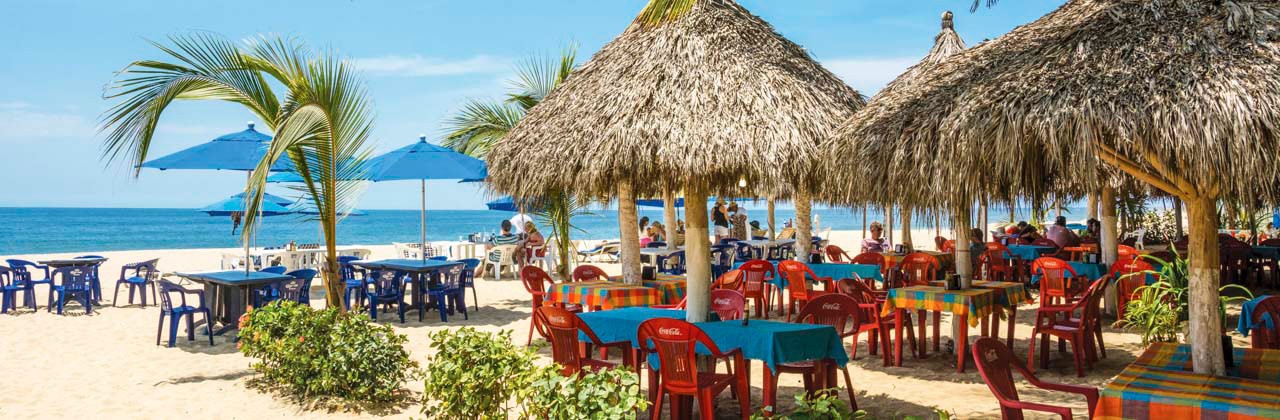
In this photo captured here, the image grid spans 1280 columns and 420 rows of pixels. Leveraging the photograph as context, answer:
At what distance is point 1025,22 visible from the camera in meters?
5.88

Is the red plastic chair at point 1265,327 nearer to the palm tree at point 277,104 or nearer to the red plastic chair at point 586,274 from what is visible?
the red plastic chair at point 586,274

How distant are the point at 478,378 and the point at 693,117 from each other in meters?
2.51

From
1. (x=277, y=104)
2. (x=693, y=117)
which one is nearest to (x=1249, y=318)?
(x=693, y=117)

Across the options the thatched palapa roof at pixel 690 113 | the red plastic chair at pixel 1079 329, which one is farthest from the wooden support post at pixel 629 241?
the red plastic chair at pixel 1079 329

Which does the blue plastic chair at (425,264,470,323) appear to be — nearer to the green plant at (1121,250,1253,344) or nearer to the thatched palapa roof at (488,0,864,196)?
the thatched palapa roof at (488,0,864,196)

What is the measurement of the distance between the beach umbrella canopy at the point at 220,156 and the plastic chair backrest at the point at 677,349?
7.79 meters

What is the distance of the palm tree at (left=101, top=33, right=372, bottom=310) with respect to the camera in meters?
7.03

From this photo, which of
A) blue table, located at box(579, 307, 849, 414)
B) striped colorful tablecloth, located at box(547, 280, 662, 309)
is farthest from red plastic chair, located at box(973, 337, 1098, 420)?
striped colorful tablecloth, located at box(547, 280, 662, 309)

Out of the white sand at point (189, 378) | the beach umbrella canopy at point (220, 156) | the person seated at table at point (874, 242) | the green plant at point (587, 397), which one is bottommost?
the white sand at point (189, 378)

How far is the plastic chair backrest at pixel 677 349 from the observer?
5.21 m

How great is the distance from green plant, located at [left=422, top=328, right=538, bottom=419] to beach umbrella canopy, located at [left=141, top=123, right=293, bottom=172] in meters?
7.15

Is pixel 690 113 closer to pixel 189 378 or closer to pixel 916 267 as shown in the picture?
pixel 189 378

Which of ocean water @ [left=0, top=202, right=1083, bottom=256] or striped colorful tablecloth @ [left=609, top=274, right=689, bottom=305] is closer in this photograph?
striped colorful tablecloth @ [left=609, top=274, right=689, bottom=305]

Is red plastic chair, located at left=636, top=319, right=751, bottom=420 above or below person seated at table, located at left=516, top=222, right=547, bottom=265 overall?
below
